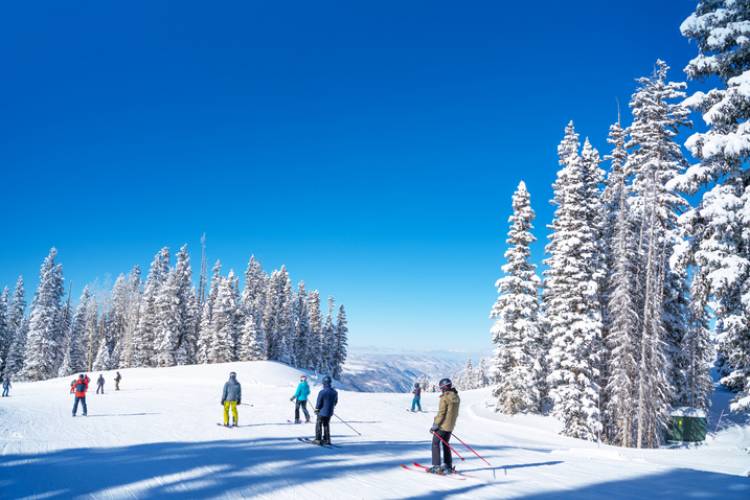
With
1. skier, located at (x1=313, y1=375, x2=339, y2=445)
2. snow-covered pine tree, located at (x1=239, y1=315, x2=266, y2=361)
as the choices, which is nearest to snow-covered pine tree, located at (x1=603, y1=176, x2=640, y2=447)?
skier, located at (x1=313, y1=375, x2=339, y2=445)

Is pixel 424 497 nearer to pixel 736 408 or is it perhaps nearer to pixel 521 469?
pixel 521 469

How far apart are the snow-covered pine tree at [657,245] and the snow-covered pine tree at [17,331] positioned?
7318 centimetres

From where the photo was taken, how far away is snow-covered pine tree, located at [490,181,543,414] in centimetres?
3133

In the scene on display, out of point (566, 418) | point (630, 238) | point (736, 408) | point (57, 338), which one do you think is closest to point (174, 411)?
point (566, 418)

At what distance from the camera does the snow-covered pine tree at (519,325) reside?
31328 millimetres

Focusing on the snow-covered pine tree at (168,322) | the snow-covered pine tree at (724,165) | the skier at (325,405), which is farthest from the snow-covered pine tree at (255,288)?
the snow-covered pine tree at (724,165)

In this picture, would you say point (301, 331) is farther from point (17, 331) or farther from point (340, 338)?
point (17, 331)

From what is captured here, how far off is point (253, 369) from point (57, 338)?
118ft

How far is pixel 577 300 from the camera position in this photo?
28.5 metres

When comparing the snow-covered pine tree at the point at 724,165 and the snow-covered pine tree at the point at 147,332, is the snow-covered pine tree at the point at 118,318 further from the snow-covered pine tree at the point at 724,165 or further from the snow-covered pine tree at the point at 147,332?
the snow-covered pine tree at the point at 724,165

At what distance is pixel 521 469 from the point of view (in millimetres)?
11891

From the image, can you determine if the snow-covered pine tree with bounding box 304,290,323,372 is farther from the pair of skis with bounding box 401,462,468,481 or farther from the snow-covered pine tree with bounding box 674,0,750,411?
the snow-covered pine tree with bounding box 674,0,750,411

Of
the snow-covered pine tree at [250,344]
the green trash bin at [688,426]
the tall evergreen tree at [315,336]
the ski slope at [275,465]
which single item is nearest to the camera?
the ski slope at [275,465]

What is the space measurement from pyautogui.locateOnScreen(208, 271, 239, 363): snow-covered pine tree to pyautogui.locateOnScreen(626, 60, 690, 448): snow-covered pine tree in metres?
51.0
